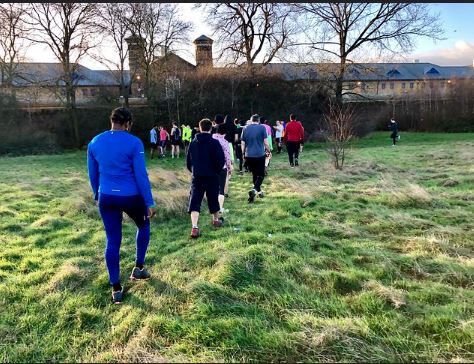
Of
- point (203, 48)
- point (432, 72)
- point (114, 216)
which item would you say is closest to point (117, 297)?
point (114, 216)

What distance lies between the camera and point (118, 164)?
3965 mm

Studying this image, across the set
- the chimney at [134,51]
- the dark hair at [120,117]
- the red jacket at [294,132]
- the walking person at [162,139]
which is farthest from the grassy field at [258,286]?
the chimney at [134,51]

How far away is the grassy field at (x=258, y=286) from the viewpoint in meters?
3.06

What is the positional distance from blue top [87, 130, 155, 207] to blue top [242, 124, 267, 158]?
4.59m

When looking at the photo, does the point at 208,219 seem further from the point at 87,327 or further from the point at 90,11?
the point at 90,11

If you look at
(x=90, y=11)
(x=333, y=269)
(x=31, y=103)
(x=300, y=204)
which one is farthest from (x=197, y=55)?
(x=333, y=269)

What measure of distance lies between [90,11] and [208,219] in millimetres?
24826

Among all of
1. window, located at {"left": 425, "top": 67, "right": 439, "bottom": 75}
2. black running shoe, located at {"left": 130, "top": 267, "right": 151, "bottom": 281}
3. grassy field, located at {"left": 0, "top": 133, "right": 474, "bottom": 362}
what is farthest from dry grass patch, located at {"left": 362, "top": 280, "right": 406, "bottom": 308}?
window, located at {"left": 425, "top": 67, "right": 439, "bottom": 75}

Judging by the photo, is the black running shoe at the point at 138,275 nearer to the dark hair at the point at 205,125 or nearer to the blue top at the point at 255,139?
the dark hair at the point at 205,125

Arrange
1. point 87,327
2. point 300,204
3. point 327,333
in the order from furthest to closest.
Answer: point 300,204 < point 87,327 < point 327,333

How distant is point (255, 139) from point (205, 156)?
254cm

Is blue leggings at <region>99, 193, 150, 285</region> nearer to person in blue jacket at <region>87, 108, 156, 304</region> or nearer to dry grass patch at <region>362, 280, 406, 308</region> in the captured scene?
person in blue jacket at <region>87, 108, 156, 304</region>

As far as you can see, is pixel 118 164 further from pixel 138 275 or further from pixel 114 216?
pixel 138 275

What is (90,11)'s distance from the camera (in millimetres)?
26562
